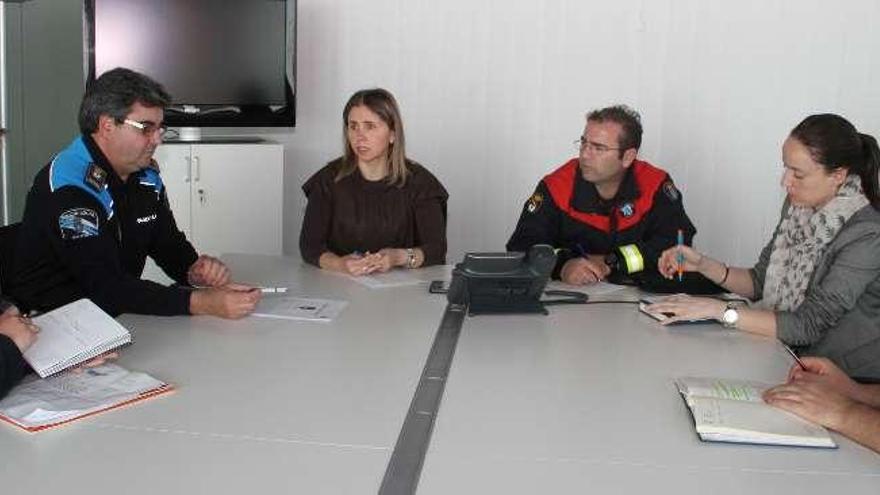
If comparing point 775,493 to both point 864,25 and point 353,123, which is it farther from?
point 864,25

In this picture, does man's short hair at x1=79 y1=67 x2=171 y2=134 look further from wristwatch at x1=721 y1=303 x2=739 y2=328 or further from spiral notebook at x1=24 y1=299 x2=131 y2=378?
wristwatch at x1=721 y1=303 x2=739 y2=328

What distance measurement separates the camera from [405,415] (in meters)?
1.79

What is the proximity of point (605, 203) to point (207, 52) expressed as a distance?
2121 mm

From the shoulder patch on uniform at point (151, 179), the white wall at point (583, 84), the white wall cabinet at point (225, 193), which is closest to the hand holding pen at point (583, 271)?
the shoulder patch on uniform at point (151, 179)

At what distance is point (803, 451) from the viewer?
167cm

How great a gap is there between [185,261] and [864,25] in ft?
11.0

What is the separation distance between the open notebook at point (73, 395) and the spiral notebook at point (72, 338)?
1.3 inches

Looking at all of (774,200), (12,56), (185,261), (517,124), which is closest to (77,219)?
(185,261)

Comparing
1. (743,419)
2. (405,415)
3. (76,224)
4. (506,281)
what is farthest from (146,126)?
(743,419)

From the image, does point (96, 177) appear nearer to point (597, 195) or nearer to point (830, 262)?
point (597, 195)

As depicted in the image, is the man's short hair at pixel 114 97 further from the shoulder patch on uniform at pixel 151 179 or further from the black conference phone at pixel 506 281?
the black conference phone at pixel 506 281

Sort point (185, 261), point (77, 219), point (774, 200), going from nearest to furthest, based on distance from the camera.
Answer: point (77, 219) → point (185, 261) → point (774, 200)

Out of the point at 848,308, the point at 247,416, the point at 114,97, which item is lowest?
the point at 247,416

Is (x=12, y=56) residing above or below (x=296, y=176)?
Answer: above
